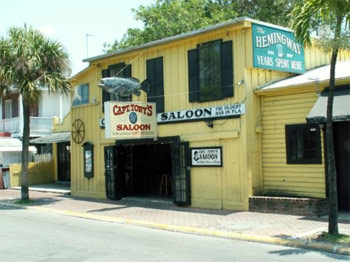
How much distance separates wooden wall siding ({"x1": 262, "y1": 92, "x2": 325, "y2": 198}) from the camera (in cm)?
1305

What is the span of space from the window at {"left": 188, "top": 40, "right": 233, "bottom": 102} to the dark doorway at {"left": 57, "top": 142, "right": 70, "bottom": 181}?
1307 centimetres

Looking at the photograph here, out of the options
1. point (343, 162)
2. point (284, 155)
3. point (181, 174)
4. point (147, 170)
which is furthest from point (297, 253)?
point (147, 170)

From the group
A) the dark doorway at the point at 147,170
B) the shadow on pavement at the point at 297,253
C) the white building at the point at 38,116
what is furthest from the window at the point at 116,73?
the white building at the point at 38,116

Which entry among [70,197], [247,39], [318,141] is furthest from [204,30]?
[70,197]

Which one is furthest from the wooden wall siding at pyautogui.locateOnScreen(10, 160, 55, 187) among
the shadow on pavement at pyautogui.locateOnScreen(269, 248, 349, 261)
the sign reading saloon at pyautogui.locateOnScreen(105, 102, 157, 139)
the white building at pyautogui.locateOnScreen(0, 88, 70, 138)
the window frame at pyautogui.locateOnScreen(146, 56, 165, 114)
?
the shadow on pavement at pyautogui.locateOnScreen(269, 248, 349, 261)

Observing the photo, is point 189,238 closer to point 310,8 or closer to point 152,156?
point 310,8

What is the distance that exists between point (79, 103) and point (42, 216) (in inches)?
244

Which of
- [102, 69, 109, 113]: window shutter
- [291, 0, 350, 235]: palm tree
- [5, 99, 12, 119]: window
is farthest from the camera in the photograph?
[5, 99, 12, 119]: window

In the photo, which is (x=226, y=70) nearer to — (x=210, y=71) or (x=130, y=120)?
(x=210, y=71)

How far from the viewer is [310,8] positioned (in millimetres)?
9484

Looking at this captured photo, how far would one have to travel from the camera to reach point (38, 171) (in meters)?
26.3

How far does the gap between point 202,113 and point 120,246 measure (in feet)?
20.7

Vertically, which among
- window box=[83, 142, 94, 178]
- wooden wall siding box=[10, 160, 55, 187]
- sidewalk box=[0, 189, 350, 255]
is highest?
window box=[83, 142, 94, 178]

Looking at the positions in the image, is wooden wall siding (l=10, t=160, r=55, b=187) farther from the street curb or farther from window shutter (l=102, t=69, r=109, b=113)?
the street curb
